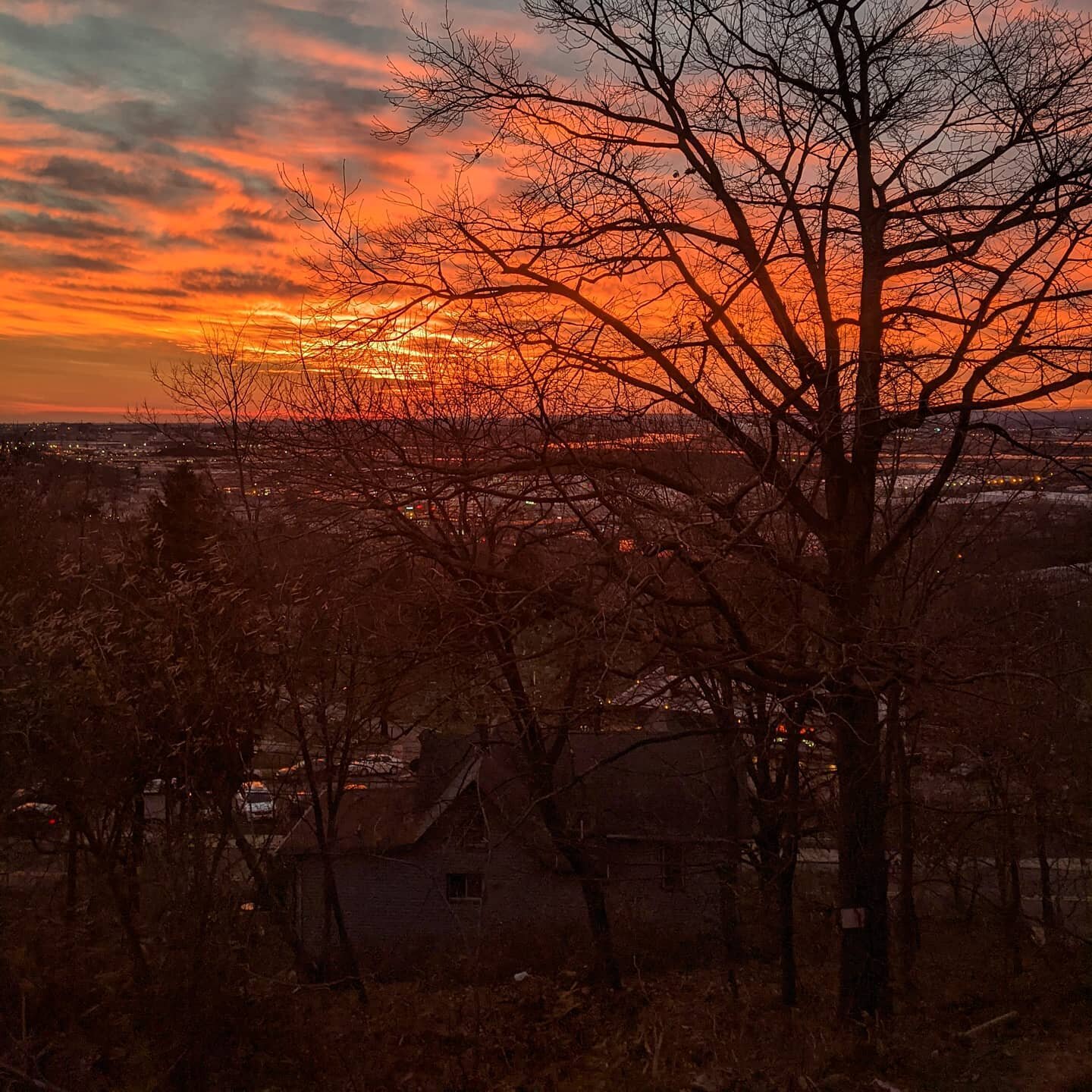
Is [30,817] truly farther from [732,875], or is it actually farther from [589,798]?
[732,875]

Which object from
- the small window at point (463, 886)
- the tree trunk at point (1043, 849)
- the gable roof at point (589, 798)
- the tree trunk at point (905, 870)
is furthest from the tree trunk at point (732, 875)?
the small window at point (463, 886)

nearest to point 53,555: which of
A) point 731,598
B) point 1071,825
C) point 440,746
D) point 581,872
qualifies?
point 440,746

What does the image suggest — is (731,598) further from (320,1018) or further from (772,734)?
(320,1018)

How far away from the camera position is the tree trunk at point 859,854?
593cm

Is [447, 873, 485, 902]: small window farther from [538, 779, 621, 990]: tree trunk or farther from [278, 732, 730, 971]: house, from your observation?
[538, 779, 621, 990]: tree trunk

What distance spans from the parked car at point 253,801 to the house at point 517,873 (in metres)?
0.80

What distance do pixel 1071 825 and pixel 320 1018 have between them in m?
9.88

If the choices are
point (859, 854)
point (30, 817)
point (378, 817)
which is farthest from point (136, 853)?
point (859, 854)

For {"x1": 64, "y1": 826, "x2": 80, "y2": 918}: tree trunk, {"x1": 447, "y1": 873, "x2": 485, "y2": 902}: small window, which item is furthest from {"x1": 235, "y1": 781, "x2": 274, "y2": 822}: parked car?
{"x1": 447, "y1": 873, "x2": 485, "y2": 902}: small window

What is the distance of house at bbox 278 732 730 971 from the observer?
43.0ft

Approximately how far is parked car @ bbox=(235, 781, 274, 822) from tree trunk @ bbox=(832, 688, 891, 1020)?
19.8 feet

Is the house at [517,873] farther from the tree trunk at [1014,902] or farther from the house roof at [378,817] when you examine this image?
the tree trunk at [1014,902]

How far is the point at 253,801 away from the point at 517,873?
203 inches

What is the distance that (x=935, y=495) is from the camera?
5691 mm
